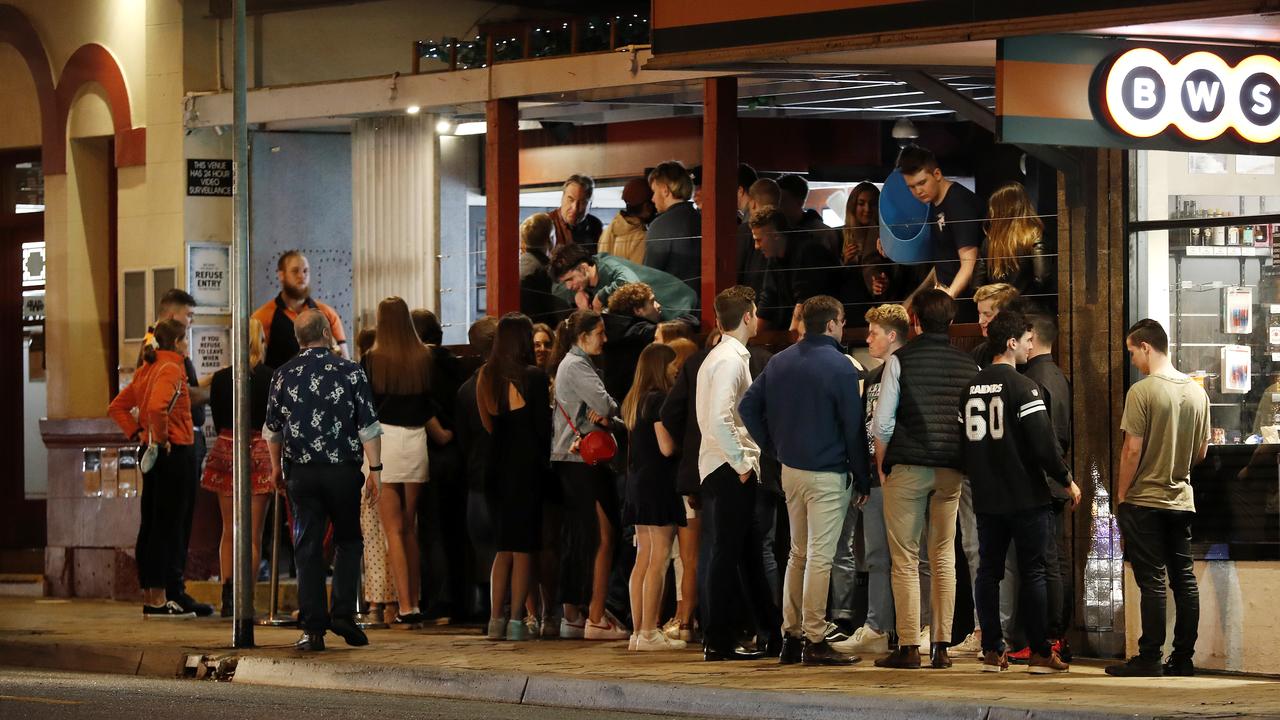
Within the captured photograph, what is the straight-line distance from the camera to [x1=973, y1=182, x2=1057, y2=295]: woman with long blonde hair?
12664mm

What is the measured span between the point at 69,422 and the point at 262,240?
2.46m

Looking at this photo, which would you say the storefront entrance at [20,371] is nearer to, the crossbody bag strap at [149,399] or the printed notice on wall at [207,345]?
the printed notice on wall at [207,345]

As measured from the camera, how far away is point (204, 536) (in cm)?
1730

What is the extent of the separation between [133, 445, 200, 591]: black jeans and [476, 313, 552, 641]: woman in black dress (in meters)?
3.26

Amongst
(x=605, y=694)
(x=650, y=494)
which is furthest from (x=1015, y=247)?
(x=605, y=694)

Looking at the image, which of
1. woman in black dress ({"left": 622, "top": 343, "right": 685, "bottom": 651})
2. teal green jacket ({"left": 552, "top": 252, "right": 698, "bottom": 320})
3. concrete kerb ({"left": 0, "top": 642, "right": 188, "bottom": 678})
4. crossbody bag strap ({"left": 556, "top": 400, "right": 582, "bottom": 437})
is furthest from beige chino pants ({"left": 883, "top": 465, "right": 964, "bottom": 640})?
concrete kerb ({"left": 0, "top": 642, "right": 188, "bottom": 678})

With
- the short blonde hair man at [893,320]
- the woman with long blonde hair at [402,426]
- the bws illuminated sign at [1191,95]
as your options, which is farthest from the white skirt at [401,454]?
the bws illuminated sign at [1191,95]

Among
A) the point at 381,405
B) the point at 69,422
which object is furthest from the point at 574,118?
the point at 69,422

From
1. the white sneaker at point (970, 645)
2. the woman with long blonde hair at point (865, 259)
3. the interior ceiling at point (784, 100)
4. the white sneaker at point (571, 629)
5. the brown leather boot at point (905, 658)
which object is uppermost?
the interior ceiling at point (784, 100)

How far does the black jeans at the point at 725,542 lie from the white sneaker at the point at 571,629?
1.75m

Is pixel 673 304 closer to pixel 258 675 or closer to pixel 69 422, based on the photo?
pixel 258 675

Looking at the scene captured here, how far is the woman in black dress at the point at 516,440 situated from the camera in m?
13.0

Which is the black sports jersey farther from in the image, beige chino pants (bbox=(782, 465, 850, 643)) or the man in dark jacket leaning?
beige chino pants (bbox=(782, 465, 850, 643))

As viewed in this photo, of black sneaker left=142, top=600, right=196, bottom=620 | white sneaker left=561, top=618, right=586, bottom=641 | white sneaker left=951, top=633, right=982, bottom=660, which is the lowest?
black sneaker left=142, top=600, right=196, bottom=620
